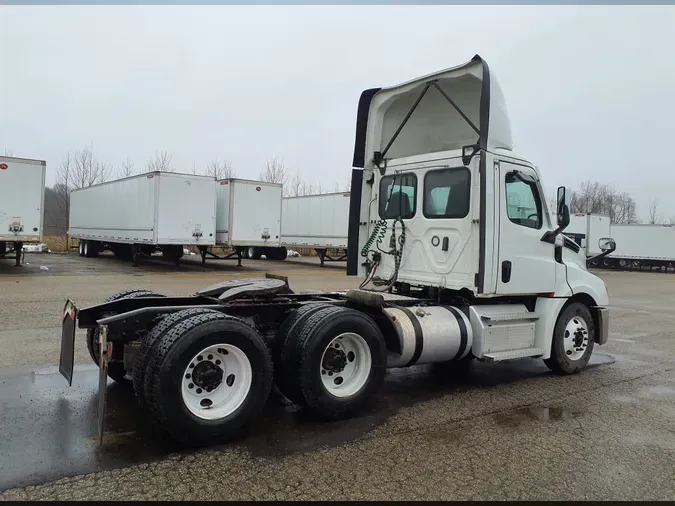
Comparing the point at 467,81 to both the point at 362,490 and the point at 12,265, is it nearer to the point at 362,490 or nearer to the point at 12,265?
the point at 362,490

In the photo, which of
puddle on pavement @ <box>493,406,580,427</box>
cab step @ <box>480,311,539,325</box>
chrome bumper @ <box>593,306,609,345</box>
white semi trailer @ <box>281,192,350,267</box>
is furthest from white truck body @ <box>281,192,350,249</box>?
puddle on pavement @ <box>493,406,580,427</box>

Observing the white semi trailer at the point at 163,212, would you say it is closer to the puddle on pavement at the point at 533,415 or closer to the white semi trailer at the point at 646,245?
the puddle on pavement at the point at 533,415

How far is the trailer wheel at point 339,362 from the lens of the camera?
4867 mm

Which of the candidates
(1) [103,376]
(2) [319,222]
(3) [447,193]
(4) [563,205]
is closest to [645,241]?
(2) [319,222]

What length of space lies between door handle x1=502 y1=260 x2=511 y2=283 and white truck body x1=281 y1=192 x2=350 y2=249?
19262 mm

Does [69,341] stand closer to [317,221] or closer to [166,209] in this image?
[166,209]

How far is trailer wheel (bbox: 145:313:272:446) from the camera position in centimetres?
414

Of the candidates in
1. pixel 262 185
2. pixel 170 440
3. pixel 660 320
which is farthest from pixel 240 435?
pixel 262 185

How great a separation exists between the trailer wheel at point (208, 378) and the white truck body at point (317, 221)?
2107cm

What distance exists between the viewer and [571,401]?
5887 millimetres

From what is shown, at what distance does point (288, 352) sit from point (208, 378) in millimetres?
823

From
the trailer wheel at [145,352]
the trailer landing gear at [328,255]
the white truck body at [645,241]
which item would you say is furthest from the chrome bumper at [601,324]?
the white truck body at [645,241]

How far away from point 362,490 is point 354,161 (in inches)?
198

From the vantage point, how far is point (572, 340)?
7074 millimetres
